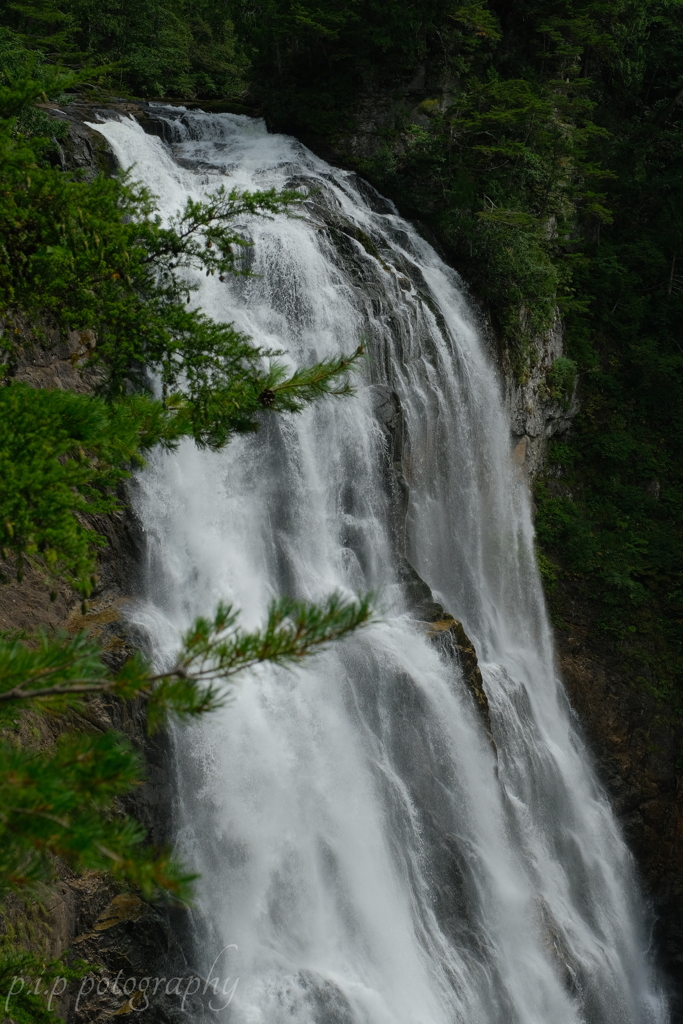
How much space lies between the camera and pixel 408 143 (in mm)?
15148

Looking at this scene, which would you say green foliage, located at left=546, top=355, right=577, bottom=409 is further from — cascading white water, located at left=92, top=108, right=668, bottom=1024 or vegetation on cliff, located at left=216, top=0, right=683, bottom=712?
cascading white water, located at left=92, top=108, right=668, bottom=1024

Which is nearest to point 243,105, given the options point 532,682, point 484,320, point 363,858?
point 484,320

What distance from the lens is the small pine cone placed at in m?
5.16

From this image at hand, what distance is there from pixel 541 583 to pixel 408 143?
826 centimetres

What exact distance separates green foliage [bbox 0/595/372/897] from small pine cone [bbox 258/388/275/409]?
2709 mm

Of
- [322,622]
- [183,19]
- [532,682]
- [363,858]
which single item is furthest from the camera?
[183,19]

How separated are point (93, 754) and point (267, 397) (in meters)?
3.18

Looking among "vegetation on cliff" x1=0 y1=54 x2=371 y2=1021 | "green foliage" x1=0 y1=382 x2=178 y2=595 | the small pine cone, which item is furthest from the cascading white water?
"green foliage" x1=0 y1=382 x2=178 y2=595

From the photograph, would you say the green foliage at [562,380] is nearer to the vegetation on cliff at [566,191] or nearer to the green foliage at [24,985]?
the vegetation on cliff at [566,191]

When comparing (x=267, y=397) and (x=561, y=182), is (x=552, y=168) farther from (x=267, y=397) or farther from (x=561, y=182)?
(x=267, y=397)

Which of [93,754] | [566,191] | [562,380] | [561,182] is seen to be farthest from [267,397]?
[561,182]

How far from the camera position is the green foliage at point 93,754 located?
6.88 feet

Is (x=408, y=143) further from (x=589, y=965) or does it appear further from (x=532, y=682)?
(x=589, y=965)

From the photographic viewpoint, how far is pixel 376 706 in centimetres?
840
